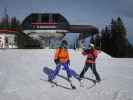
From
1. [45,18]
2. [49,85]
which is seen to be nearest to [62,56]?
[49,85]

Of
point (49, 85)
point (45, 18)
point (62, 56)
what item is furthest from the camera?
point (45, 18)

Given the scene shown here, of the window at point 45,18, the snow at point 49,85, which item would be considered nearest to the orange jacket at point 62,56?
the snow at point 49,85

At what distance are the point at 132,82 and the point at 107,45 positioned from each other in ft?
217

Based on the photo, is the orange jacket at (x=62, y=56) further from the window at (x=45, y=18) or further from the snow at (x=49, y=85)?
the window at (x=45, y=18)

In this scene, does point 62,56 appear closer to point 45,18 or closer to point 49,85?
point 49,85

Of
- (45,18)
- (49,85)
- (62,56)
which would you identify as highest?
(45,18)

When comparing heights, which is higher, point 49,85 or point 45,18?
point 45,18

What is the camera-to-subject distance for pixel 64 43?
16562mm

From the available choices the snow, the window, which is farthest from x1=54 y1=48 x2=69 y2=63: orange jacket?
the window

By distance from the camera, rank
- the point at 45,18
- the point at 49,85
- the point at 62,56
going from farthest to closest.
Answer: the point at 45,18, the point at 62,56, the point at 49,85

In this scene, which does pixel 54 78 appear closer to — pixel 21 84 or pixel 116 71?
pixel 21 84

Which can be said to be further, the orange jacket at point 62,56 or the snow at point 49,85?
the orange jacket at point 62,56

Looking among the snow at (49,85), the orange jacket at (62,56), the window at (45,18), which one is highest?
the window at (45,18)

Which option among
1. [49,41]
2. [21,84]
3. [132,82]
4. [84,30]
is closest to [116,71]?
[132,82]
